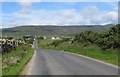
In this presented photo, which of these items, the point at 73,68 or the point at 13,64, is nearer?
the point at 73,68

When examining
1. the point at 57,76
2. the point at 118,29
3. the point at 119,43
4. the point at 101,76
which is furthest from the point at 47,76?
the point at 118,29

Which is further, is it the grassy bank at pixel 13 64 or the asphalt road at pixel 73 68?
the grassy bank at pixel 13 64

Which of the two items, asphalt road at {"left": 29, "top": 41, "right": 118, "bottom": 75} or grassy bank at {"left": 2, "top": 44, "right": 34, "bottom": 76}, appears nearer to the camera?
asphalt road at {"left": 29, "top": 41, "right": 118, "bottom": 75}

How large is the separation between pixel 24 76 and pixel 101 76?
14.9 feet

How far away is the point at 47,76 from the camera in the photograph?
17156 mm

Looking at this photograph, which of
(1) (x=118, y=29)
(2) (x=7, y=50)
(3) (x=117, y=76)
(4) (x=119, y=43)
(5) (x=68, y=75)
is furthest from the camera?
(1) (x=118, y=29)

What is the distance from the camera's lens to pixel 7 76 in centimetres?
1739

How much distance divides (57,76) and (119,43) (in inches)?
933

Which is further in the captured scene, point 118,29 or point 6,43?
point 118,29

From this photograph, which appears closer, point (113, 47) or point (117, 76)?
point (117, 76)

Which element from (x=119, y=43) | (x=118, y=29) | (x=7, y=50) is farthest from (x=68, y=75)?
(x=118, y=29)

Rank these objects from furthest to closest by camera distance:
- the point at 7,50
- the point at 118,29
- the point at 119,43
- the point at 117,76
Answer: the point at 118,29 → the point at 7,50 → the point at 119,43 → the point at 117,76

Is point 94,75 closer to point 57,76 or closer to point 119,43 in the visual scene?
point 57,76

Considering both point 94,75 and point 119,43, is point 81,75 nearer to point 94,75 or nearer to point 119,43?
point 94,75
